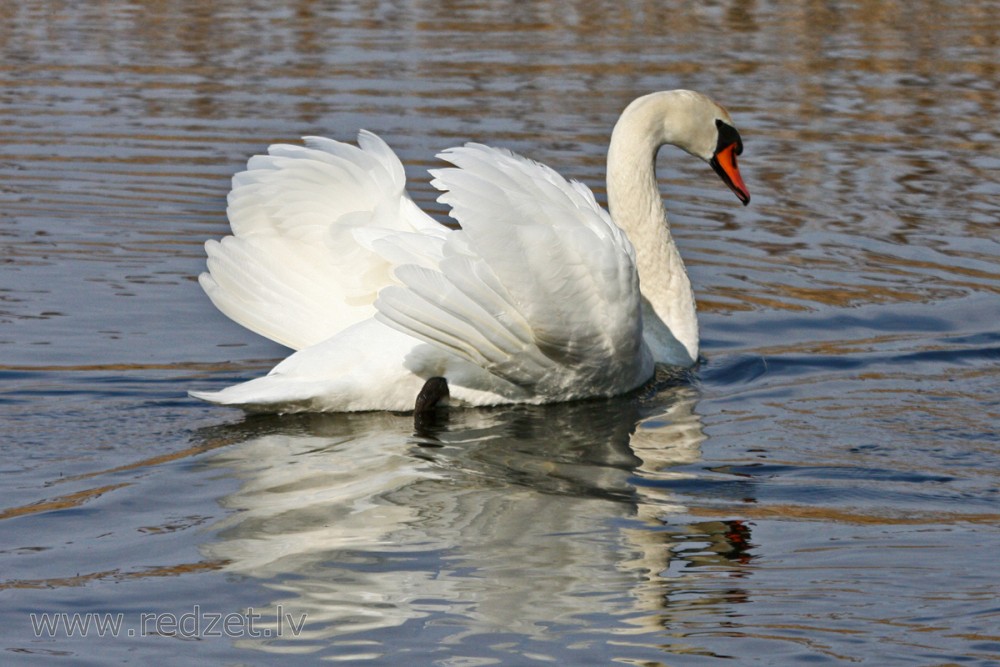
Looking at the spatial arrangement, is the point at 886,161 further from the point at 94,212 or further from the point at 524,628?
the point at 524,628

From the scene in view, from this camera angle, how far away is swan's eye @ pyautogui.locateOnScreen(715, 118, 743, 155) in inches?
340

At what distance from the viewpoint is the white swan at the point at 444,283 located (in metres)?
6.54

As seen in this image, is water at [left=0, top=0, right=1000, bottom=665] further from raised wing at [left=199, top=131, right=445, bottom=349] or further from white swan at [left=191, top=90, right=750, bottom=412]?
raised wing at [left=199, top=131, right=445, bottom=349]

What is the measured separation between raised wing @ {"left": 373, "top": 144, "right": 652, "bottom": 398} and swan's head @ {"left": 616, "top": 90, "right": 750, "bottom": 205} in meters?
1.45

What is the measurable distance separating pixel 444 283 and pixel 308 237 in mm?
1226

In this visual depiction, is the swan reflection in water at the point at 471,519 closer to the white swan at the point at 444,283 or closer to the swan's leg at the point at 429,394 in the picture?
the swan's leg at the point at 429,394

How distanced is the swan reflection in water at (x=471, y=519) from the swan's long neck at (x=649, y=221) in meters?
0.74

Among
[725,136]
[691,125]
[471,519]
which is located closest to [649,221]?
[691,125]

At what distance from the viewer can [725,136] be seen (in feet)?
28.5

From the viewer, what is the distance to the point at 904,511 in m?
5.95

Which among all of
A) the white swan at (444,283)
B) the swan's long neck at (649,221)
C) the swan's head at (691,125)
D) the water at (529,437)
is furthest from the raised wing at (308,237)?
the swan's head at (691,125)

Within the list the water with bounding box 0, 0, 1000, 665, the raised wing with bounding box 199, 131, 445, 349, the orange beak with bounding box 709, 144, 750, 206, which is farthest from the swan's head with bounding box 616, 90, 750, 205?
the raised wing with bounding box 199, 131, 445, 349

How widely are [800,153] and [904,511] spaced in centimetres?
691

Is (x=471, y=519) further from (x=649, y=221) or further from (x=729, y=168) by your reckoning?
(x=729, y=168)
